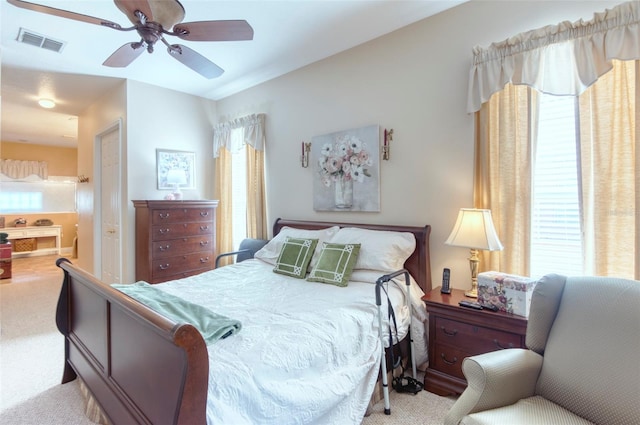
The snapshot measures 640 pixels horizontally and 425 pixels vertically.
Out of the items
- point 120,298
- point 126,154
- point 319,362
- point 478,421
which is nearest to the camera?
point 478,421

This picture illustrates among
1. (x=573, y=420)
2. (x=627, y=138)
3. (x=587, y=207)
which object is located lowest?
(x=573, y=420)

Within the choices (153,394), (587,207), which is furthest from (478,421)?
(587,207)

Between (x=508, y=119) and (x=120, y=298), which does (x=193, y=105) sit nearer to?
(x=120, y=298)

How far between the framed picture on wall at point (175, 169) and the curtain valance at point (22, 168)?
5.93 metres

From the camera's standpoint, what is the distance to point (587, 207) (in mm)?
1919

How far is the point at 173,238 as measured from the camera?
3.75 m

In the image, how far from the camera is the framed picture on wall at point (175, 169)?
4148mm

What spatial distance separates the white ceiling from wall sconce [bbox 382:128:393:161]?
93 centimetres

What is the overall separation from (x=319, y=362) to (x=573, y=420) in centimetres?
107

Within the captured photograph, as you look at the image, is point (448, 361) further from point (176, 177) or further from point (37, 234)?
point (37, 234)

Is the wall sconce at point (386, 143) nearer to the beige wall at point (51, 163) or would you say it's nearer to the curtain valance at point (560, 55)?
the curtain valance at point (560, 55)

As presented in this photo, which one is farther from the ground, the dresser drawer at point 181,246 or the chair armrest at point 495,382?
the dresser drawer at point 181,246

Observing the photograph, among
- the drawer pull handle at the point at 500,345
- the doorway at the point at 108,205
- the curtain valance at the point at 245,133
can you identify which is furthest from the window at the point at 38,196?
the drawer pull handle at the point at 500,345

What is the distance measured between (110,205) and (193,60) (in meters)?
3.07
